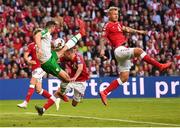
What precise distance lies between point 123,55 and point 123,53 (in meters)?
0.06

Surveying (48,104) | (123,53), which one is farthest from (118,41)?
(48,104)

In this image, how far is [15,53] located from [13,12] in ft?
10.3

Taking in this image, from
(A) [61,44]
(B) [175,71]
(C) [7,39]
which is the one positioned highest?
(A) [61,44]

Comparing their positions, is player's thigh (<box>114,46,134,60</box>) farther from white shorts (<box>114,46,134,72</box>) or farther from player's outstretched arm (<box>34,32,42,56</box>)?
player's outstretched arm (<box>34,32,42,56</box>)

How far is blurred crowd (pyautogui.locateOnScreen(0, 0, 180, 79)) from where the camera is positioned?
2931 cm

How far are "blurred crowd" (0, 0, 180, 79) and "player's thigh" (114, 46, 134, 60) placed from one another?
37.0 feet

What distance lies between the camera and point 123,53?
1739cm

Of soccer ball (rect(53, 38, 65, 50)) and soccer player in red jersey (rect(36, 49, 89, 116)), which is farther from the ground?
soccer ball (rect(53, 38, 65, 50))

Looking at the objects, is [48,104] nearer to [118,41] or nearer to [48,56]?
[48,56]

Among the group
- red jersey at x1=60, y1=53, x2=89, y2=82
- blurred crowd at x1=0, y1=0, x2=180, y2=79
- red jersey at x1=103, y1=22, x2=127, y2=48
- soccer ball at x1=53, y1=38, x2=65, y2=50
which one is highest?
red jersey at x1=103, y1=22, x2=127, y2=48

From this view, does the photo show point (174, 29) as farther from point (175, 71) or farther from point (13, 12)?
point (13, 12)

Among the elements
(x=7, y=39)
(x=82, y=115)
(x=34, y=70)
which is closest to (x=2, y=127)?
(x=82, y=115)

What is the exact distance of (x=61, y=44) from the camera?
18.1 metres

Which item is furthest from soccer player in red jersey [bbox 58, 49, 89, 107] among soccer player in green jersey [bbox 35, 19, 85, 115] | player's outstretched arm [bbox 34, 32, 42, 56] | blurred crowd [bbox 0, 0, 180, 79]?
blurred crowd [bbox 0, 0, 180, 79]
